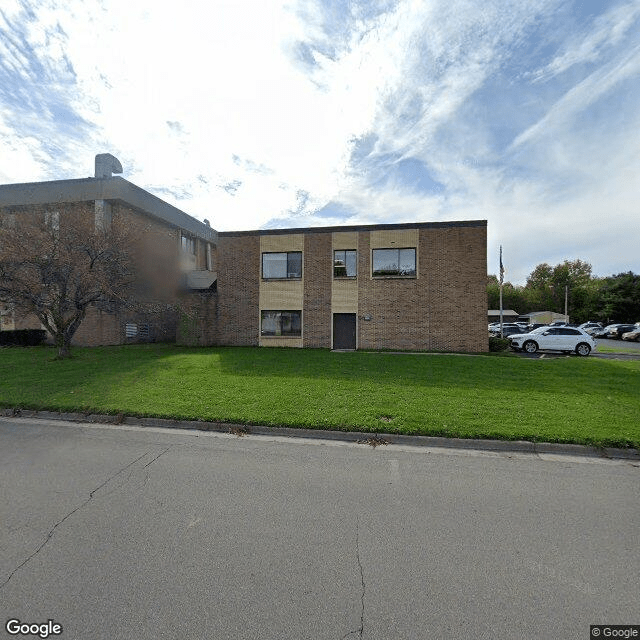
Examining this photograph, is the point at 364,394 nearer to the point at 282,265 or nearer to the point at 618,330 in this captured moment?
the point at 282,265

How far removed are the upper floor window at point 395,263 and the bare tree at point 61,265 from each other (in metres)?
11.3

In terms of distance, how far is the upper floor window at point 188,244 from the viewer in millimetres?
22966

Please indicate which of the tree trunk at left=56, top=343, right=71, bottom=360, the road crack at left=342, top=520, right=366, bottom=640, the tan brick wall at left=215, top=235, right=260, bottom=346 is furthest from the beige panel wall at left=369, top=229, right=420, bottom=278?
the road crack at left=342, top=520, right=366, bottom=640

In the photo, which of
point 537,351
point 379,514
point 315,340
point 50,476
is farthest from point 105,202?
point 537,351

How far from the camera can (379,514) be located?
3352mm

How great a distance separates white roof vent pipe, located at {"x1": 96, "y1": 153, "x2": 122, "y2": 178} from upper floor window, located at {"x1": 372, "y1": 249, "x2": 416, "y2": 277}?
1737cm

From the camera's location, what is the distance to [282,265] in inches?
708

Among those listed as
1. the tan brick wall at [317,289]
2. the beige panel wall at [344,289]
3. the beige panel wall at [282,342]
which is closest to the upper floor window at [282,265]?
the tan brick wall at [317,289]

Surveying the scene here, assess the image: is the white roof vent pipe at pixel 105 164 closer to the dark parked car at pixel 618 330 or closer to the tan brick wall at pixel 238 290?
the tan brick wall at pixel 238 290

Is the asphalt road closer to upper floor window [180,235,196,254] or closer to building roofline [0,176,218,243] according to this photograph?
building roofline [0,176,218,243]

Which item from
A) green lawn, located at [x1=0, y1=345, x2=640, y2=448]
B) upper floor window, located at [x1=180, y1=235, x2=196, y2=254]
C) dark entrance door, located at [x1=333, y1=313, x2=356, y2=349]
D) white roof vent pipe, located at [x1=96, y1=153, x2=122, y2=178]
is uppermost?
white roof vent pipe, located at [x1=96, y1=153, x2=122, y2=178]

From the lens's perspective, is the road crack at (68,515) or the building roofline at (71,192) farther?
the building roofline at (71,192)

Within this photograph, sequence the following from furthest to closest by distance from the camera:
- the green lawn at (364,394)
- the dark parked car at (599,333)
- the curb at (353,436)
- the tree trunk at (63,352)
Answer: the dark parked car at (599,333), the tree trunk at (63,352), the green lawn at (364,394), the curb at (353,436)

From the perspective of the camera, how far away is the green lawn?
5.66m
